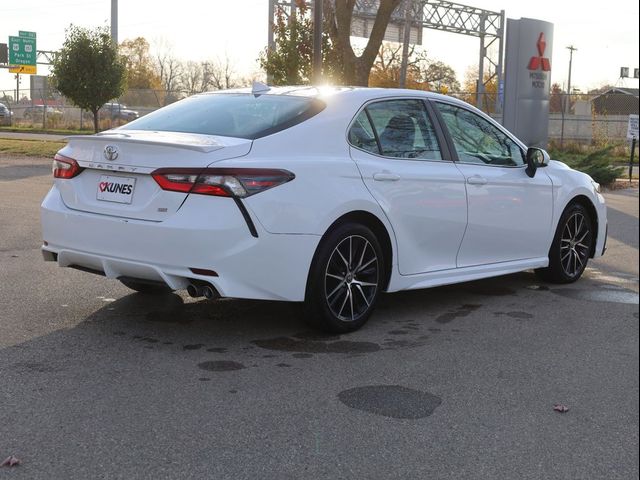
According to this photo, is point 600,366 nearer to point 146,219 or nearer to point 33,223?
point 146,219

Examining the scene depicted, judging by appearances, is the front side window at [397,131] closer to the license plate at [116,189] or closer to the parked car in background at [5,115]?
the license plate at [116,189]

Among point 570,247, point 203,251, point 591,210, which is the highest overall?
point 591,210

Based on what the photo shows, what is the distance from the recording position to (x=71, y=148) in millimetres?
5484

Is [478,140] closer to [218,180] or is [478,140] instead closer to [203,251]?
[218,180]

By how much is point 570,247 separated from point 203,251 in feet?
12.7

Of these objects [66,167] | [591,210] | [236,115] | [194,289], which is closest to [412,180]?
[236,115]

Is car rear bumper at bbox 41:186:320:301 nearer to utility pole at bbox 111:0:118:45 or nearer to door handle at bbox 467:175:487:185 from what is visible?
door handle at bbox 467:175:487:185

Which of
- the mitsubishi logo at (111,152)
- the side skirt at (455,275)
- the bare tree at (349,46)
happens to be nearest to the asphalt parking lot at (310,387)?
the side skirt at (455,275)

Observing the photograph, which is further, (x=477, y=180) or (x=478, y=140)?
(x=478, y=140)

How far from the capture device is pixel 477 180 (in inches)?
246

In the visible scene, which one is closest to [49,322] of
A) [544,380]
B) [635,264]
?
[544,380]

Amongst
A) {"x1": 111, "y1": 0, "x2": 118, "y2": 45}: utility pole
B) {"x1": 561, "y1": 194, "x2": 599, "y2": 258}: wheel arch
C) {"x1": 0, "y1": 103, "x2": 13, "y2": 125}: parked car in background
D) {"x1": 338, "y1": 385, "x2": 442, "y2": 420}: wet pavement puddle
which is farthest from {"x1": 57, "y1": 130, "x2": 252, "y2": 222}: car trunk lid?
{"x1": 0, "y1": 103, "x2": 13, "y2": 125}: parked car in background

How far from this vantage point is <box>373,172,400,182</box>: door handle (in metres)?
5.51

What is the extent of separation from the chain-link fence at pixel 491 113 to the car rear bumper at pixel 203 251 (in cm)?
2766
